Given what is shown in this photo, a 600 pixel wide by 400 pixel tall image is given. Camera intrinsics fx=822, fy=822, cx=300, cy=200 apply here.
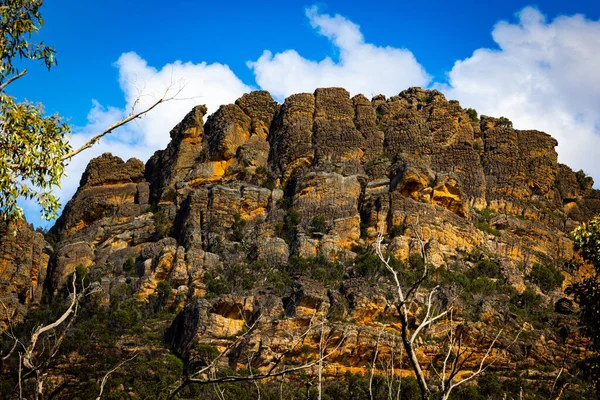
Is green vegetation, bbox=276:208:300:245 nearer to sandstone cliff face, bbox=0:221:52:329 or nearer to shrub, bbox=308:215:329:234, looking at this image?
shrub, bbox=308:215:329:234

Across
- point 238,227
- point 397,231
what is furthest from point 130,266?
point 397,231

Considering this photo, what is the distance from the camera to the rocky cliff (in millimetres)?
60875

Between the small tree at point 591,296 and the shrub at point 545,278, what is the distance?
188 ft

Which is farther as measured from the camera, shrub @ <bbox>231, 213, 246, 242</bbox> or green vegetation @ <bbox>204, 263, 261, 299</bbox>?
shrub @ <bbox>231, 213, 246, 242</bbox>

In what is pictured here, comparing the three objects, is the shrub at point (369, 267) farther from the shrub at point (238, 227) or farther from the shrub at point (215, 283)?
the shrub at point (238, 227)

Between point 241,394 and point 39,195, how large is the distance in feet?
113

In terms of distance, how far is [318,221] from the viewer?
253ft

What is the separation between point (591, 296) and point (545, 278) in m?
60.0

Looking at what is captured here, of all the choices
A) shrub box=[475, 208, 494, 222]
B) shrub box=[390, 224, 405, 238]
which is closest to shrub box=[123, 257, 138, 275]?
shrub box=[390, 224, 405, 238]

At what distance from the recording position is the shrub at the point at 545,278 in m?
76.8

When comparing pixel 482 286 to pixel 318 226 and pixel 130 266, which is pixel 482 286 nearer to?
pixel 318 226

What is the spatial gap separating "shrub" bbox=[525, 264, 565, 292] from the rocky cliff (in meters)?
0.51

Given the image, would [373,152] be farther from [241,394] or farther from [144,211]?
[241,394]

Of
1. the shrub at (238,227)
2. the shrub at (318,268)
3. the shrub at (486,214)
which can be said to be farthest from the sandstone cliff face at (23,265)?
A: the shrub at (486,214)
